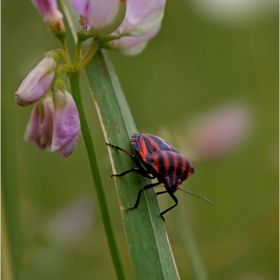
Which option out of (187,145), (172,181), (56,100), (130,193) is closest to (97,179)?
(130,193)

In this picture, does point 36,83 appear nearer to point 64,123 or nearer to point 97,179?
point 64,123

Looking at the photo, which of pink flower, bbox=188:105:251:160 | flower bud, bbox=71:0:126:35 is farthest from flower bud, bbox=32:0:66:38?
pink flower, bbox=188:105:251:160

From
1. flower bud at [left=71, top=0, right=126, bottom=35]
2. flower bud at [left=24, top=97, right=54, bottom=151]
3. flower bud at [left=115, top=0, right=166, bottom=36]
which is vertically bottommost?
flower bud at [left=24, top=97, right=54, bottom=151]

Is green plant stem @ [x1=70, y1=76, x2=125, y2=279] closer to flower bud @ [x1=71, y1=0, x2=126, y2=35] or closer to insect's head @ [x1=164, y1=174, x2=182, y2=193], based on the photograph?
flower bud @ [x1=71, y1=0, x2=126, y2=35]

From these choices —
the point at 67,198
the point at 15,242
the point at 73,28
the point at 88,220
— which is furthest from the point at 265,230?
the point at 73,28

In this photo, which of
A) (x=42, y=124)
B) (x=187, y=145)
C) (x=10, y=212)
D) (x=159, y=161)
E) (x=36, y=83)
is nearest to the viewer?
(x=36, y=83)

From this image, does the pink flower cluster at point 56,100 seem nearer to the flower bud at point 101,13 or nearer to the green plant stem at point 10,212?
the flower bud at point 101,13
